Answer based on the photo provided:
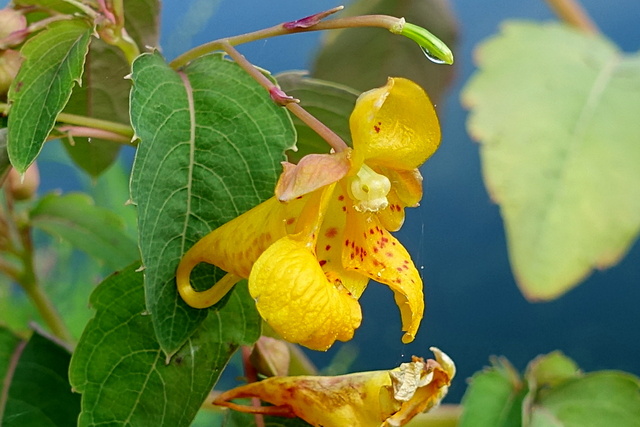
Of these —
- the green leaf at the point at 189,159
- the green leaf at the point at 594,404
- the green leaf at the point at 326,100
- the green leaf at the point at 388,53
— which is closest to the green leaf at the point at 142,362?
the green leaf at the point at 189,159

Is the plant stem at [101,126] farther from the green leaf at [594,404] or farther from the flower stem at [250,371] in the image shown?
the green leaf at [594,404]

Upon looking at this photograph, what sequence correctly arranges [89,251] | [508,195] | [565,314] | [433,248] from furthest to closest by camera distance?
1. [565,314]
2. [433,248]
3. [89,251]
4. [508,195]

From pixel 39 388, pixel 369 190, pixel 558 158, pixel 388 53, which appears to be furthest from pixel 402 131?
pixel 388 53

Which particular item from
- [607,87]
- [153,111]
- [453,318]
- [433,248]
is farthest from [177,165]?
[453,318]

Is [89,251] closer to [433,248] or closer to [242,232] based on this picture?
[242,232]

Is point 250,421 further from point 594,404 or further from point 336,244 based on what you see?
point 594,404

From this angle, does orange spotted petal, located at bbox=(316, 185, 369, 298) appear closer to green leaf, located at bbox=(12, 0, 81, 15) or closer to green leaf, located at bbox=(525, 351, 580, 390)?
green leaf, located at bbox=(12, 0, 81, 15)
